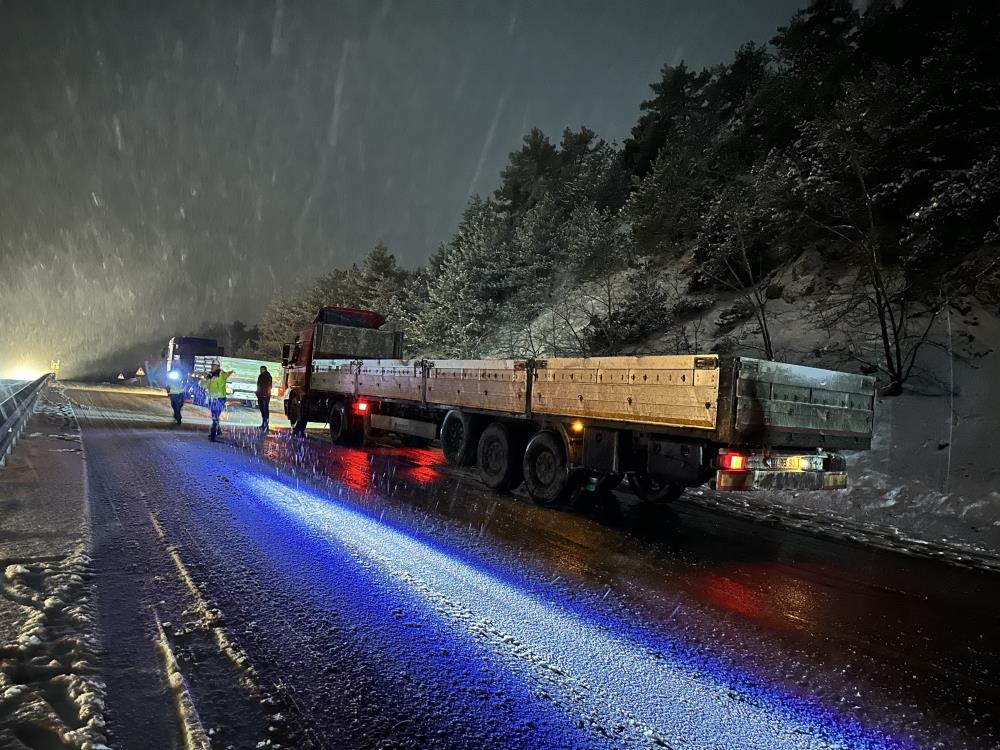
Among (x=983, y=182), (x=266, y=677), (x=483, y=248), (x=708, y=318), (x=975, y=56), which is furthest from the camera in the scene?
(x=483, y=248)

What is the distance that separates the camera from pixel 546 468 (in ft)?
26.0

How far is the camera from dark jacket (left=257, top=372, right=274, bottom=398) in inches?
618

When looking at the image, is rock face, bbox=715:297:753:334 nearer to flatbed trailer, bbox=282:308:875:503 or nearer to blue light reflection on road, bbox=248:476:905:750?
flatbed trailer, bbox=282:308:875:503

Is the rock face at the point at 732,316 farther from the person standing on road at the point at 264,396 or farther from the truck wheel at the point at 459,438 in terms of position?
the person standing on road at the point at 264,396

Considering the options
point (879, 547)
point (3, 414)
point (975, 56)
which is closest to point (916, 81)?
point (975, 56)

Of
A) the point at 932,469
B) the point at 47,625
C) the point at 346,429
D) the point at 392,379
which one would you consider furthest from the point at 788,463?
the point at 346,429

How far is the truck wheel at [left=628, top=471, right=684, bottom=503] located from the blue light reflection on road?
4.12 meters

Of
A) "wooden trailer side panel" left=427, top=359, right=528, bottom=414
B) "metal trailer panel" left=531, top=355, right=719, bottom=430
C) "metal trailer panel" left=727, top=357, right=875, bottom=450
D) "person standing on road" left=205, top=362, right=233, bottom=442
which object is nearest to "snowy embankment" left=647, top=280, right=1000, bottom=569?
"metal trailer panel" left=727, top=357, right=875, bottom=450

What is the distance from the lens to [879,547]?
638cm

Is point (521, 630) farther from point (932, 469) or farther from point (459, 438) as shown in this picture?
point (932, 469)

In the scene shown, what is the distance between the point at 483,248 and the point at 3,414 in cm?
2317

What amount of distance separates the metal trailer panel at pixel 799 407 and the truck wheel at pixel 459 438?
14.9 ft

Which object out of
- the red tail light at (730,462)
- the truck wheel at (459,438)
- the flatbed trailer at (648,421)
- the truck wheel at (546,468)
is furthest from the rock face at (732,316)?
the red tail light at (730,462)

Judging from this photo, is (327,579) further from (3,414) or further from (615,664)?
(3,414)
